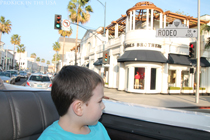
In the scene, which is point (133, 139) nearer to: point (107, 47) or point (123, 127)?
point (123, 127)

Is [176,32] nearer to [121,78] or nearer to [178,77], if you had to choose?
[121,78]

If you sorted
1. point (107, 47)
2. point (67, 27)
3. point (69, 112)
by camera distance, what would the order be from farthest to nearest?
point (107, 47), point (67, 27), point (69, 112)

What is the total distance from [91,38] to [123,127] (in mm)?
31253

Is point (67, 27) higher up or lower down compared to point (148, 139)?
higher up

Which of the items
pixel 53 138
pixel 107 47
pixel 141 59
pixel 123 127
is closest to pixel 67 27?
pixel 141 59

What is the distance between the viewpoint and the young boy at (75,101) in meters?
1.10

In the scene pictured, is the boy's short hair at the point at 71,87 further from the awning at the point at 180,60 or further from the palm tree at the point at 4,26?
the palm tree at the point at 4,26

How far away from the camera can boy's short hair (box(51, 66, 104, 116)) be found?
1.11 meters

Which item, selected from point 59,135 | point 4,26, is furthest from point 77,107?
point 4,26

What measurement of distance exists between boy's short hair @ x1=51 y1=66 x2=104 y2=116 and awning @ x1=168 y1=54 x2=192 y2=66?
57.5 feet

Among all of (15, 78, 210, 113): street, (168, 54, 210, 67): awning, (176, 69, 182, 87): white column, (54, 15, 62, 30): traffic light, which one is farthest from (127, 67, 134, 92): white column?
(54, 15, 62, 30): traffic light

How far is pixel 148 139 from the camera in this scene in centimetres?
212

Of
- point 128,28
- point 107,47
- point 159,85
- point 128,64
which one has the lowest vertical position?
point 159,85

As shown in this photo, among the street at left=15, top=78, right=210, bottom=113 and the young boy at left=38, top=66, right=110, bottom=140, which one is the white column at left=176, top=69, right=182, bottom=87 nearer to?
the street at left=15, top=78, right=210, bottom=113
